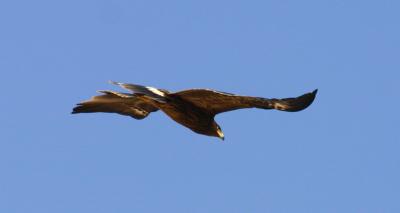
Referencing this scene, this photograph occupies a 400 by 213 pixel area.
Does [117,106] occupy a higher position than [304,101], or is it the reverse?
[117,106]

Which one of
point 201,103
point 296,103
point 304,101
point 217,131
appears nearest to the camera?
point 304,101

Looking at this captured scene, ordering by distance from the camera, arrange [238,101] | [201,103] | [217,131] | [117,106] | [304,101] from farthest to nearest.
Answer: [117,106] < [217,131] < [201,103] < [238,101] < [304,101]

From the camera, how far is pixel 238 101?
56.7ft

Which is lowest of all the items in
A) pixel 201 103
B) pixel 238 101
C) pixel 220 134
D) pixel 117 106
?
pixel 220 134

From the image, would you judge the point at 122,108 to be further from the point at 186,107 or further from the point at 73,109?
the point at 186,107

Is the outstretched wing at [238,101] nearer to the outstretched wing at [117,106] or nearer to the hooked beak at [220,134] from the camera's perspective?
the hooked beak at [220,134]

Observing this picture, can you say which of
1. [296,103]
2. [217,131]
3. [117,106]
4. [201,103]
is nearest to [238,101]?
[201,103]

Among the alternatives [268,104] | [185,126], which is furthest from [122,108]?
[268,104]

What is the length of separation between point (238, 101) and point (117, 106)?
4009 mm

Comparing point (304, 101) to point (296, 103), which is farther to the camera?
point (296, 103)

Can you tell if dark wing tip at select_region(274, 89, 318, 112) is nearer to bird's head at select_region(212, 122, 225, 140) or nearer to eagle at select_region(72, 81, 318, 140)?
eagle at select_region(72, 81, 318, 140)

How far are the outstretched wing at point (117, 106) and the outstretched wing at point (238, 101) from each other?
263 cm

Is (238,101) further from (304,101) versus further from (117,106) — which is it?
(117,106)

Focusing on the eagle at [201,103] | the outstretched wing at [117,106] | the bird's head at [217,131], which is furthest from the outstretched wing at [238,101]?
the outstretched wing at [117,106]
